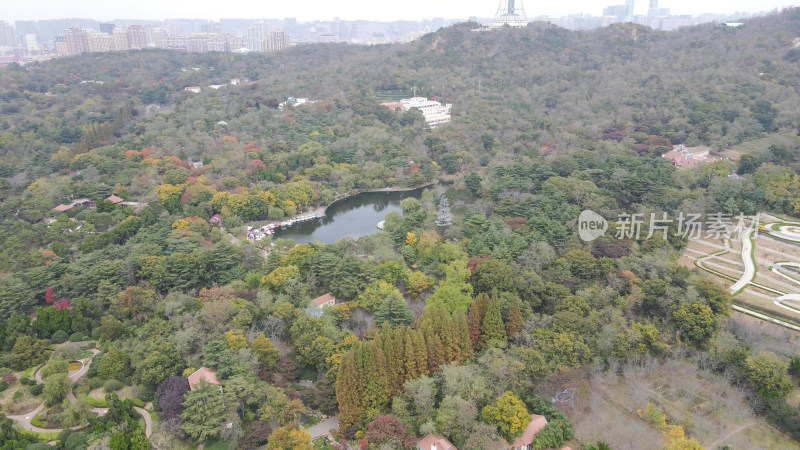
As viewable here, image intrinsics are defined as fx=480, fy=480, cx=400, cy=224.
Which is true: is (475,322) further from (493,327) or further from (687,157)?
(687,157)

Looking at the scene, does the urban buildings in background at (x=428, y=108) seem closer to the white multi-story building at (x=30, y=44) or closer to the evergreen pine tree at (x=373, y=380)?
the evergreen pine tree at (x=373, y=380)

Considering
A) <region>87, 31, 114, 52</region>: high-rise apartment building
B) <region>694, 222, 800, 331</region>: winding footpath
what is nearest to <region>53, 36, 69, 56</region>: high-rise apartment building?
<region>87, 31, 114, 52</region>: high-rise apartment building

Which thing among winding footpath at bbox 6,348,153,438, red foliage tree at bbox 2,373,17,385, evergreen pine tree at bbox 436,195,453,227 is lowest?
winding footpath at bbox 6,348,153,438

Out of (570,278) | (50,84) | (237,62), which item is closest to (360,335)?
(570,278)

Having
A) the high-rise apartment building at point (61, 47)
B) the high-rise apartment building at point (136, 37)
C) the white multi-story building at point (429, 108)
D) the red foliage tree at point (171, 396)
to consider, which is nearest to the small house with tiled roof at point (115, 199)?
the red foliage tree at point (171, 396)

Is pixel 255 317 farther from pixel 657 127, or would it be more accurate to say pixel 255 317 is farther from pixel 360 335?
pixel 657 127

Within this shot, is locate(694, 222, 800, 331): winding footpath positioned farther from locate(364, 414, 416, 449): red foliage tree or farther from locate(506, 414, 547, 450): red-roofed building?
locate(364, 414, 416, 449): red foliage tree
